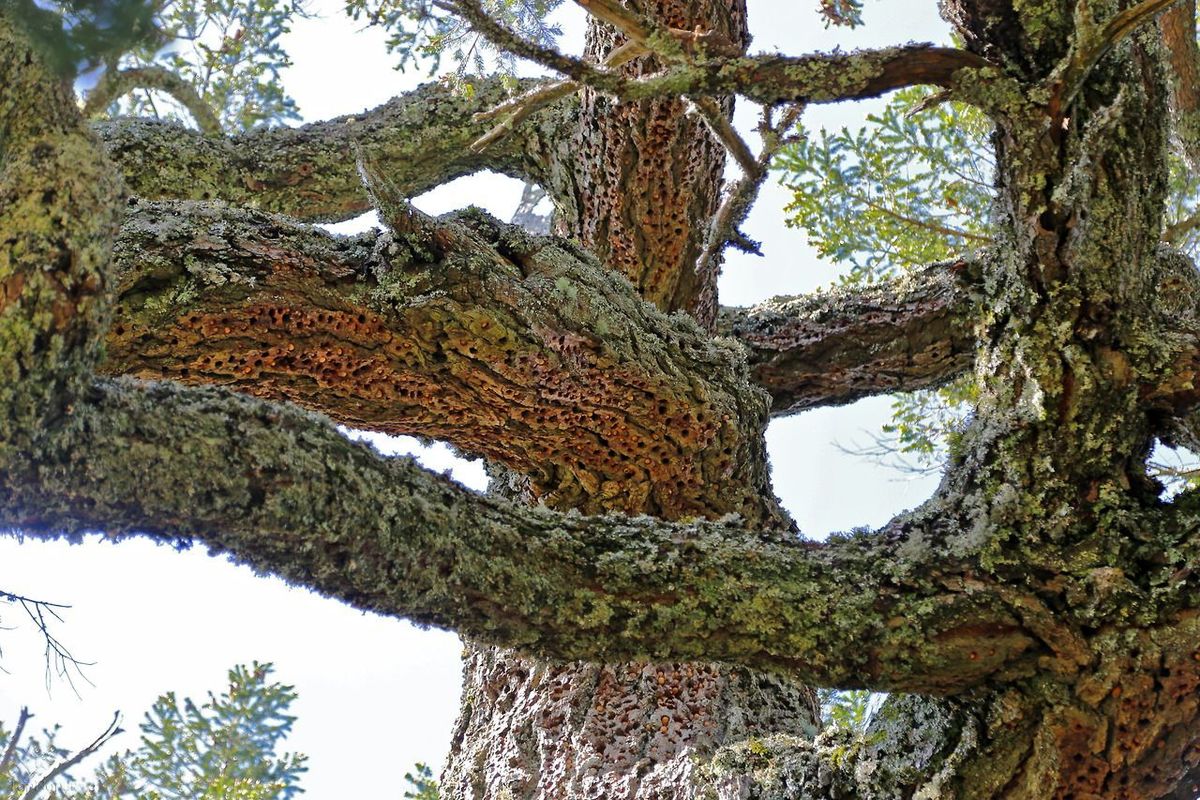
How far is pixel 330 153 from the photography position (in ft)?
16.4

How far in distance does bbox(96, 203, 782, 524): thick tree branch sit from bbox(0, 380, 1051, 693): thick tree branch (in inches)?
33.6

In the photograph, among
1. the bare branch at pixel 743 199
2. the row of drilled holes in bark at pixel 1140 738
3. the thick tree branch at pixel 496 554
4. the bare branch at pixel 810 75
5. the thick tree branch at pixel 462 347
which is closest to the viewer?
the thick tree branch at pixel 496 554

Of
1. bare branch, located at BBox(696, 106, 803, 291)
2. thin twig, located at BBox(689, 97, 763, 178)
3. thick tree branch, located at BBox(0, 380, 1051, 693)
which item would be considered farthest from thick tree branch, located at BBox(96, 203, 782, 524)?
thick tree branch, located at BBox(0, 380, 1051, 693)

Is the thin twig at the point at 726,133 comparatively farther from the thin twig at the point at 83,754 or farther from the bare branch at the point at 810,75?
the thin twig at the point at 83,754

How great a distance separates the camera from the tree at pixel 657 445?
7.90 ft

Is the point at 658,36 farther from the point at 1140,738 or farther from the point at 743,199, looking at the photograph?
the point at 1140,738

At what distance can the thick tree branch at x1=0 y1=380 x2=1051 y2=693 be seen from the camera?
2.36 metres

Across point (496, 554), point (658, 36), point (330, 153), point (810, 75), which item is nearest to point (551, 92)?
point (658, 36)

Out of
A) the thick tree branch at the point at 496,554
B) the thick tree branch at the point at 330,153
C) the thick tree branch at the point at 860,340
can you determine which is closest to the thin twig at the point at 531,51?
the thick tree branch at the point at 496,554

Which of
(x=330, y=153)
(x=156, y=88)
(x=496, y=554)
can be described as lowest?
(x=496, y=554)

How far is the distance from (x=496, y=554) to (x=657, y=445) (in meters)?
1.42

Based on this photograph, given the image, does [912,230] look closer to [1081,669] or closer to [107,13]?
[1081,669]

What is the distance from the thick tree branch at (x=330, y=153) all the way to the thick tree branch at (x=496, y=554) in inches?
91.9

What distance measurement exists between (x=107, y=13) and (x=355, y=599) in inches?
53.1
